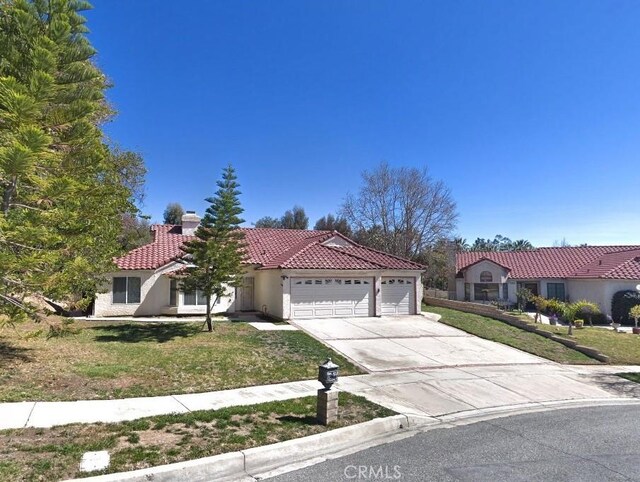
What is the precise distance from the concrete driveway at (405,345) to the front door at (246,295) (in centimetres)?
529

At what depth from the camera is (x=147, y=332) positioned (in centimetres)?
1608

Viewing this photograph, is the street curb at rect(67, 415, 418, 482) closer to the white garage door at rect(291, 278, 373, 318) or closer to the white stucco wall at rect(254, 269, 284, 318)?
the white garage door at rect(291, 278, 373, 318)

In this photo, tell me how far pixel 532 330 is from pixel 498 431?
14.8 m

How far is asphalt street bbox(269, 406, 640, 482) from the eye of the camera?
18.6 feet

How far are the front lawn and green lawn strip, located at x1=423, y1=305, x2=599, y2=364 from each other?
811cm

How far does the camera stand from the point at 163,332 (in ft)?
53.2

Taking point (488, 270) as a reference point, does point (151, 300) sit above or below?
below

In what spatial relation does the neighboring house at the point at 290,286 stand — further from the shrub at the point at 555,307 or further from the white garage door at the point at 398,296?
the shrub at the point at 555,307

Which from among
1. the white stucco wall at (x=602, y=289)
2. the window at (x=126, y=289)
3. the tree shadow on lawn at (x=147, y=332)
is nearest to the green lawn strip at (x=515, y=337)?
the tree shadow on lawn at (x=147, y=332)

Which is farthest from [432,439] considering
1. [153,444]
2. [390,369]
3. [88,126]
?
[88,126]

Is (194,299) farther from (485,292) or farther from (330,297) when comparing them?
(485,292)

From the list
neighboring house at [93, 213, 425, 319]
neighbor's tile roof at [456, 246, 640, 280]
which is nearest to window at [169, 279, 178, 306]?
neighboring house at [93, 213, 425, 319]

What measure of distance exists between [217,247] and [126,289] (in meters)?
8.45

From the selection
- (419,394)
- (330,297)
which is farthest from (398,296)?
(419,394)
